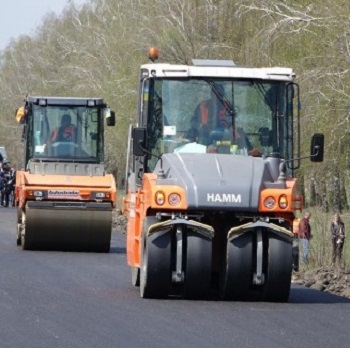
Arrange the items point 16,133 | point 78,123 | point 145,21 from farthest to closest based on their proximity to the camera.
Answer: point 16,133, point 145,21, point 78,123

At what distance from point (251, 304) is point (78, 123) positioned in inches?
453

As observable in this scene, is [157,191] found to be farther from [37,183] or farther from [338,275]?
[37,183]

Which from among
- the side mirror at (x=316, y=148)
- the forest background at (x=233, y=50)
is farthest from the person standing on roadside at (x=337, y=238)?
the side mirror at (x=316, y=148)

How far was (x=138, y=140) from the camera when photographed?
50.9 feet

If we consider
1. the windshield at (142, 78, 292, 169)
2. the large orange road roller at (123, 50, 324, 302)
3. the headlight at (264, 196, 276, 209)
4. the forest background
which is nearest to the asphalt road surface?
the large orange road roller at (123, 50, 324, 302)

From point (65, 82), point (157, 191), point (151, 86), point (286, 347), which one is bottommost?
point (286, 347)

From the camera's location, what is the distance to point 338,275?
18922 millimetres

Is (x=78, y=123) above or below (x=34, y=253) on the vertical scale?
above

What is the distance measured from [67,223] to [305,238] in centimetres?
413

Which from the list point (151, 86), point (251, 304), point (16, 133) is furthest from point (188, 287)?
point (16, 133)

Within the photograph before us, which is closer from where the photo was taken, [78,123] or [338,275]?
[338,275]

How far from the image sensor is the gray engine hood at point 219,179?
574 inches

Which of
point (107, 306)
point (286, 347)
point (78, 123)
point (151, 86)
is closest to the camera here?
point (286, 347)

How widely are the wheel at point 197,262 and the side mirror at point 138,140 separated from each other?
127 centimetres
